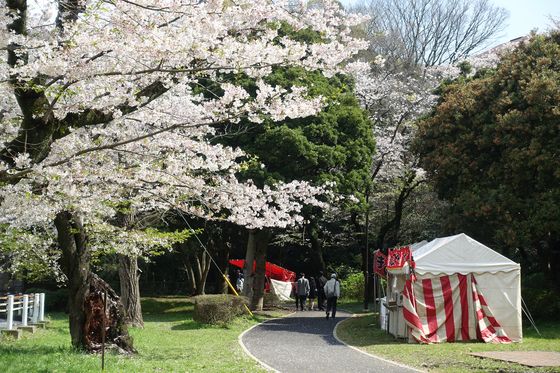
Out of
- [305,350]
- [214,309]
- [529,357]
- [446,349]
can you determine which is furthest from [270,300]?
[529,357]

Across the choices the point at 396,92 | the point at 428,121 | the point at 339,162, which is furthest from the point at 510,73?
the point at 396,92

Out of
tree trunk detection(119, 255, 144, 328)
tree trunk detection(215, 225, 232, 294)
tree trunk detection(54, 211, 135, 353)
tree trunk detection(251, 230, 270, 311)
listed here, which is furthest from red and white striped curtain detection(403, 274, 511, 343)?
tree trunk detection(215, 225, 232, 294)

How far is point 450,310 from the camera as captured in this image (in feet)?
50.6

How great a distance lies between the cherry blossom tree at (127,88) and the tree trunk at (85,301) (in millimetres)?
225

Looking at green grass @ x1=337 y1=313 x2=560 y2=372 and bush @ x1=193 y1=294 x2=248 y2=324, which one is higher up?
bush @ x1=193 y1=294 x2=248 y2=324

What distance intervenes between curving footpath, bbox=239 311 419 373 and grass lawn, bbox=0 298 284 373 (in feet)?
1.52

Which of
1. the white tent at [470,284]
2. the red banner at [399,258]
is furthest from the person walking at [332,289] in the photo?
the white tent at [470,284]

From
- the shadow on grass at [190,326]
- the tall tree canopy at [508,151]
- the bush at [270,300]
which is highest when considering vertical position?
the tall tree canopy at [508,151]

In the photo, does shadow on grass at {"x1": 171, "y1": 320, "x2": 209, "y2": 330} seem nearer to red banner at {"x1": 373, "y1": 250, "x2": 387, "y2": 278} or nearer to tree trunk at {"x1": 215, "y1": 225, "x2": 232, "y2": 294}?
red banner at {"x1": 373, "y1": 250, "x2": 387, "y2": 278}

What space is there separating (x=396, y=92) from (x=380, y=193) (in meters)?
4.95

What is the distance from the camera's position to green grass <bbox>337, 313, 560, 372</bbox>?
11.0m

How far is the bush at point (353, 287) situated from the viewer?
116 feet

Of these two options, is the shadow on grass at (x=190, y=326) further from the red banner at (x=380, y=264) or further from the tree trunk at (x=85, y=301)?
the tree trunk at (x=85, y=301)

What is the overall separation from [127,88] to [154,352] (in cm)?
652
